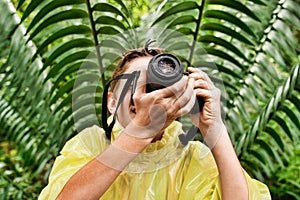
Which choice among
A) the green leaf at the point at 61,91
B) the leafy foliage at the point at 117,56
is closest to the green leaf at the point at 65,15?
the leafy foliage at the point at 117,56

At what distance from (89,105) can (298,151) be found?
3.98 feet

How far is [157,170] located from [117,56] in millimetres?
528

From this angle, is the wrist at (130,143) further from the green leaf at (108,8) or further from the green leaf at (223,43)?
the green leaf at (223,43)

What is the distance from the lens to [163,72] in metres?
1.00

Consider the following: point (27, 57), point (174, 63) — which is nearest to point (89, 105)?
point (27, 57)

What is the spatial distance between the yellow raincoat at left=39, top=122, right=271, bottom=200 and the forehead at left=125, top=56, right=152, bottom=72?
129mm

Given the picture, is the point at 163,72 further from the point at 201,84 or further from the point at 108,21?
the point at 108,21

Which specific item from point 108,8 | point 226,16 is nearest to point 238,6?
point 226,16

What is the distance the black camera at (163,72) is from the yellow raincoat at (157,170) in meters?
0.20

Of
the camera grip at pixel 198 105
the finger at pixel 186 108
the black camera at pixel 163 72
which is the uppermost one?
the black camera at pixel 163 72

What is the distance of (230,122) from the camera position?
6.86ft

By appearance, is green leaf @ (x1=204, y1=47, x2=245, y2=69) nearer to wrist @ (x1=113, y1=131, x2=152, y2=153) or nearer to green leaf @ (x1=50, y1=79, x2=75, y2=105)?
green leaf @ (x1=50, y1=79, x2=75, y2=105)

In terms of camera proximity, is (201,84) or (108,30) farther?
(108,30)

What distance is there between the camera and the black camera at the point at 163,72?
3.27 feet
